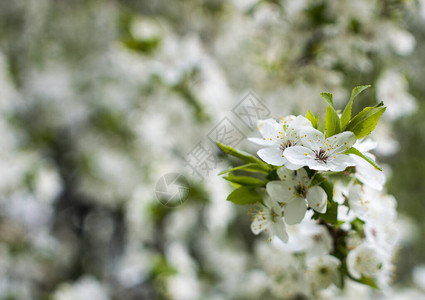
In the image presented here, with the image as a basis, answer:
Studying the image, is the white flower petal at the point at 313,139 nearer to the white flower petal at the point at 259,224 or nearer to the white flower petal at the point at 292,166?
the white flower petal at the point at 292,166

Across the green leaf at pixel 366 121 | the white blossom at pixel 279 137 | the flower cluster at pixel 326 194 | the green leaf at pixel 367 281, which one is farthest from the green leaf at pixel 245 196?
the green leaf at pixel 367 281

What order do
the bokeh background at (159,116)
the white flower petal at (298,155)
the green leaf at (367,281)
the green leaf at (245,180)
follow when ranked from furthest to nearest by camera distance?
the bokeh background at (159,116)
the green leaf at (367,281)
the green leaf at (245,180)
the white flower petal at (298,155)

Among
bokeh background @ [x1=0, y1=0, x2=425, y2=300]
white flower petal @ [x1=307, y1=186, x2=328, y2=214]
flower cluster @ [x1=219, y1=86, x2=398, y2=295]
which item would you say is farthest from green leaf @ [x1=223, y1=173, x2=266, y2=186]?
bokeh background @ [x1=0, y1=0, x2=425, y2=300]

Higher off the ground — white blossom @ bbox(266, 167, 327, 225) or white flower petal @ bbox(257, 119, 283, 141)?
white flower petal @ bbox(257, 119, 283, 141)

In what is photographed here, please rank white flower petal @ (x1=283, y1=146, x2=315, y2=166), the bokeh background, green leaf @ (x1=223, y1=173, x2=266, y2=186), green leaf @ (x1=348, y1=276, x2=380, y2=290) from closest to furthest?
white flower petal @ (x1=283, y1=146, x2=315, y2=166) < green leaf @ (x1=223, y1=173, x2=266, y2=186) < green leaf @ (x1=348, y1=276, x2=380, y2=290) < the bokeh background

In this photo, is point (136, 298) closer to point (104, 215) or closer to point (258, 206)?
point (104, 215)

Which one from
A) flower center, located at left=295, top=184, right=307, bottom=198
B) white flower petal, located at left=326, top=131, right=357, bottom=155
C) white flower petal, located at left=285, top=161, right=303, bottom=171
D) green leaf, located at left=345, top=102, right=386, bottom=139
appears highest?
green leaf, located at left=345, top=102, right=386, bottom=139

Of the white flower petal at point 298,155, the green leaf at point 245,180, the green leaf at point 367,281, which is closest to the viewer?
the white flower petal at point 298,155

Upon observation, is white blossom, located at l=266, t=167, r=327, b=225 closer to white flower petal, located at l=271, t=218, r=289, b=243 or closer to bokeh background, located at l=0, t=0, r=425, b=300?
white flower petal, located at l=271, t=218, r=289, b=243

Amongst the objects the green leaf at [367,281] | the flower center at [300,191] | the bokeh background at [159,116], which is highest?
the bokeh background at [159,116]
